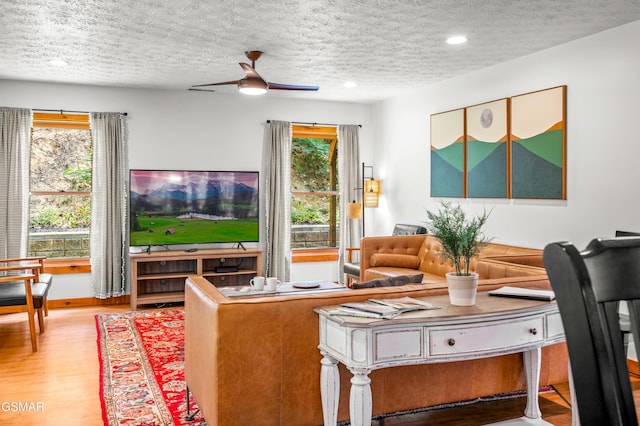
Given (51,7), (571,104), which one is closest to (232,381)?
(51,7)

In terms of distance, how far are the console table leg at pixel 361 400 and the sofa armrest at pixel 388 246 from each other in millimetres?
3909

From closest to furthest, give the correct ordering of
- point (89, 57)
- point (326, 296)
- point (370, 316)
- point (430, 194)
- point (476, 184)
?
point (370, 316), point (326, 296), point (89, 57), point (476, 184), point (430, 194)

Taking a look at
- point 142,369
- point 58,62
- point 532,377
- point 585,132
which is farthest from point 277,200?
point 532,377

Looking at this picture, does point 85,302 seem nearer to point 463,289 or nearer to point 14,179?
point 14,179

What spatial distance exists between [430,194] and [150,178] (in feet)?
11.2

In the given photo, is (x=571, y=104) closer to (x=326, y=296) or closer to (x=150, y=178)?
(x=326, y=296)

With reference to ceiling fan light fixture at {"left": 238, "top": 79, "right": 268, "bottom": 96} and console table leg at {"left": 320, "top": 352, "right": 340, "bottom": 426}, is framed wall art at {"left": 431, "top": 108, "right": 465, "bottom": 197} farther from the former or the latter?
console table leg at {"left": 320, "top": 352, "right": 340, "bottom": 426}

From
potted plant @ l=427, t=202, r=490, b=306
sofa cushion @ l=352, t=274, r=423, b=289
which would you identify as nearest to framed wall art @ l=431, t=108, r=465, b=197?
sofa cushion @ l=352, t=274, r=423, b=289

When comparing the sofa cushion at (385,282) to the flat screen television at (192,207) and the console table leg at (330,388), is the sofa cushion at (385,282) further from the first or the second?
the flat screen television at (192,207)

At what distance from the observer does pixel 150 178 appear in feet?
21.6

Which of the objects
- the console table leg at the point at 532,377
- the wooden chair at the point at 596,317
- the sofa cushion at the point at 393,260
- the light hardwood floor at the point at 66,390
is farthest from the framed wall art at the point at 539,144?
the wooden chair at the point at 596,317

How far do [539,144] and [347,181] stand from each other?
3.31 meters

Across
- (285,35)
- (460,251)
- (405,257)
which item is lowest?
(405,257)

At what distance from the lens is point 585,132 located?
444 centimetres
